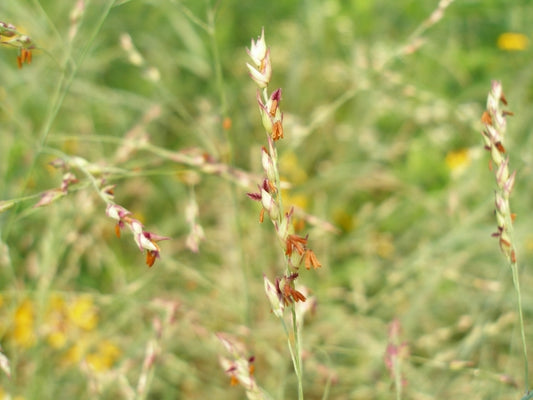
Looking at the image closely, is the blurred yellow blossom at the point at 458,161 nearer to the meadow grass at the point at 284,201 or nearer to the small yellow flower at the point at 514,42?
the meadow grass at the point at 284,201

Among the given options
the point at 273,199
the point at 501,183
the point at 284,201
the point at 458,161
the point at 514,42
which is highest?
the point at 514,42

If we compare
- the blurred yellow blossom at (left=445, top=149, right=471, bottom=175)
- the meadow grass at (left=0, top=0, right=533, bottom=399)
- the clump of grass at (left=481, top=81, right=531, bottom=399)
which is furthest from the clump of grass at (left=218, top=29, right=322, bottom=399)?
the blurred yellow blossom at (left=445, top=149, right=471, bottom=175)

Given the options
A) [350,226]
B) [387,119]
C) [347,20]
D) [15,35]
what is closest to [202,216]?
[350,226]

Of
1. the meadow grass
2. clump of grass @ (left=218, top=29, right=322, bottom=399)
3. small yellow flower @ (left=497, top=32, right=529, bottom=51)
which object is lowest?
clump of grass @ (left=218, top=29, right=322, bottom=399)

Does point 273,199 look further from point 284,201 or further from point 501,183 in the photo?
point 284,201

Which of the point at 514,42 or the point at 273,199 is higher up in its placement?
the point at 514,42

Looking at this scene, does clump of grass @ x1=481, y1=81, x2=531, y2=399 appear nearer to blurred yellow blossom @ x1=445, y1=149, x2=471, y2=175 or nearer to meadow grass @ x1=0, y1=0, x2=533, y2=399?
meadow grass @ x1=0, y1=0, x2=533, y2=399

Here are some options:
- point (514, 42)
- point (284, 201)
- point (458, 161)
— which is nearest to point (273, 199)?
point (284, 201)
